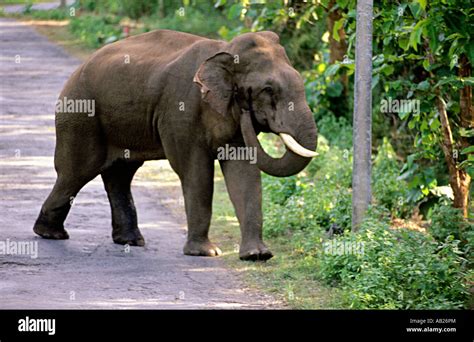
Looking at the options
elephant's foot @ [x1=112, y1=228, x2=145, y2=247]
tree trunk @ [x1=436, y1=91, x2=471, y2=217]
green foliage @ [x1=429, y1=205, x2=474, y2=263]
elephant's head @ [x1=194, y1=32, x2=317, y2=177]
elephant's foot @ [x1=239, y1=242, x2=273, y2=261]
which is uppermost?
elephant's head @ [x1=194, y1=32, x2=317, y2=177]

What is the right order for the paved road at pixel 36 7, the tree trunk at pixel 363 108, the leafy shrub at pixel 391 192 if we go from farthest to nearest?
the paved road at pixel 36 7
the leafy shrub at pixel 391 192
the tree trunk at pixel 363 108

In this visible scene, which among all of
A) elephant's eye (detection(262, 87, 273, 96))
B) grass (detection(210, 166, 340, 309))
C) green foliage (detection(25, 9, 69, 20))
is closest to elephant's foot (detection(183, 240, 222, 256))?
grass (detection(210, 166, 340, 309))

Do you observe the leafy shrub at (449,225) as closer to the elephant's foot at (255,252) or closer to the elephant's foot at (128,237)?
the elephant's foot at (255,252)

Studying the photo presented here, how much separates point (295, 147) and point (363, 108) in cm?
71

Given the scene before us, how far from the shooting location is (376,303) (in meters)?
9.21

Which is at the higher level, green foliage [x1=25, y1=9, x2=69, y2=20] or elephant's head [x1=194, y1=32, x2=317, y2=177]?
elephant's head [x1=194, y1=32, x2=317, y2=177]

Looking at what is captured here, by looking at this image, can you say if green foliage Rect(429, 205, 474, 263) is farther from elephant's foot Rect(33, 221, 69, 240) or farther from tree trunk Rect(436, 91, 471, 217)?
elephant's foot Rect(33, 221, 69, 240)

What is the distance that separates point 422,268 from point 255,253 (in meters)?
2.22

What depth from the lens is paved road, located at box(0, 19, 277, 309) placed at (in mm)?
9781

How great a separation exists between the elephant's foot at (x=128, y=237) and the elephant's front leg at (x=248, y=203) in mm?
1375

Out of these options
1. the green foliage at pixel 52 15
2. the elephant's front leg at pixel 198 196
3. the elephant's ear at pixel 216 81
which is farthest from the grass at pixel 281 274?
the green foliage at pixel 52 15

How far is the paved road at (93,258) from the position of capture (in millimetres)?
9781

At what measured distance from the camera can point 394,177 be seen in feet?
47.0

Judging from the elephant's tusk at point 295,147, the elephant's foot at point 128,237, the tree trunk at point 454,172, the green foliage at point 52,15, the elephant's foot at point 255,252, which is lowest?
the elephant's foot at point 128,237
